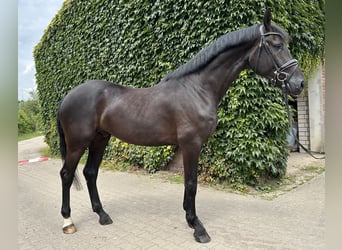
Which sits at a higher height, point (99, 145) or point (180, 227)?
point (99, 145)

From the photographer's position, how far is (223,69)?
2.46 m

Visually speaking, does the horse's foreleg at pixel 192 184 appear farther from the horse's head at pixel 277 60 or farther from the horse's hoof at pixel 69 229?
the horse's hoof at pixel 69 229

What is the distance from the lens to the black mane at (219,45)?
2.31m

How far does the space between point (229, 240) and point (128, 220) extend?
46.7 inches

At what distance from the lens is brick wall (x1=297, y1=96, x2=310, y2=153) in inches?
248

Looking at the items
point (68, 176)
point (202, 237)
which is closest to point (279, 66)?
point (202, 237)

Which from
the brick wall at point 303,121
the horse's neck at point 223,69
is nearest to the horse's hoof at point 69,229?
the horse's neck at point 223,69

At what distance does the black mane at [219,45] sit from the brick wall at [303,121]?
4.78 metres

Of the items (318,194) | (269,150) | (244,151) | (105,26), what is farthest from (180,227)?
(105,26)

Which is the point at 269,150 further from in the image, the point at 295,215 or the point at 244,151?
the point at 295,215

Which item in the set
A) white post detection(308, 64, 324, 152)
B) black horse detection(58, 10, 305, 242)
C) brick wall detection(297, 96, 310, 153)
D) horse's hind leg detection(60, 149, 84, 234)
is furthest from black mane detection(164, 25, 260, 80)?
brick wall detection(297, 96, 310, 153)

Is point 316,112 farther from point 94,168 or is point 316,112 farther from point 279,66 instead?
point 94,168

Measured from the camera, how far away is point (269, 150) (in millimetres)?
3857

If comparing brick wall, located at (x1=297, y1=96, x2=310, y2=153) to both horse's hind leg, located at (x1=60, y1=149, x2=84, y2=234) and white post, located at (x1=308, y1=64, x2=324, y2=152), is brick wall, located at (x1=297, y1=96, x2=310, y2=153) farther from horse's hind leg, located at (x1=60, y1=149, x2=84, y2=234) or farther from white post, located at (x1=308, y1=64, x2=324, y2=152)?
horse's hind leg, located at (x1=60, y1=149, x2=84, y2=234)
